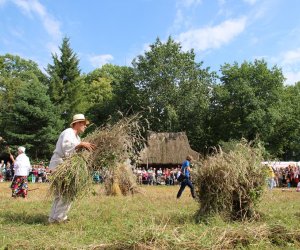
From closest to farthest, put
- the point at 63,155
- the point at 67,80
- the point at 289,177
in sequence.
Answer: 1. the point at 63,155
2. the point at 289,177
3. the point at 67,80

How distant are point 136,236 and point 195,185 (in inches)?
118

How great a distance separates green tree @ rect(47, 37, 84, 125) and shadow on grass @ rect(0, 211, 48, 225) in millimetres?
35829

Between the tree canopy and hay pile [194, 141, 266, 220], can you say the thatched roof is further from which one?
hay pile [194, 141, 266, 220]

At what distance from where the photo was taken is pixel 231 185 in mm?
7430

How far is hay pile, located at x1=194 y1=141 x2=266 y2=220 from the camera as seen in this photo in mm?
7465

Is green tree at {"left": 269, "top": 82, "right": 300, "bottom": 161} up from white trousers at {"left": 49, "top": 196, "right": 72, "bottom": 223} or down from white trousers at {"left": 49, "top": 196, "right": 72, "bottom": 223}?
up

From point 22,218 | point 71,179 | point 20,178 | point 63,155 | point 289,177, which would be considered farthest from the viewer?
point 289,177

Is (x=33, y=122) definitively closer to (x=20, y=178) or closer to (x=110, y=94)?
(x=110, y=94)

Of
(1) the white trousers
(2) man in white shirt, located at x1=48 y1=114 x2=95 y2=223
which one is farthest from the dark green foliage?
(1) the white trousers

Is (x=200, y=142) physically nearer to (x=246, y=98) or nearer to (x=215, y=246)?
(x=246, y=98)

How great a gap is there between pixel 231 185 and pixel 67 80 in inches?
1565

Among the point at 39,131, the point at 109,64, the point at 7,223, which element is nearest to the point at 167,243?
the point at 7,223

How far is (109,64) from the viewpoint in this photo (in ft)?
216

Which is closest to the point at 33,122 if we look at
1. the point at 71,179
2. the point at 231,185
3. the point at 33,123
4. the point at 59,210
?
the point at 33,123
